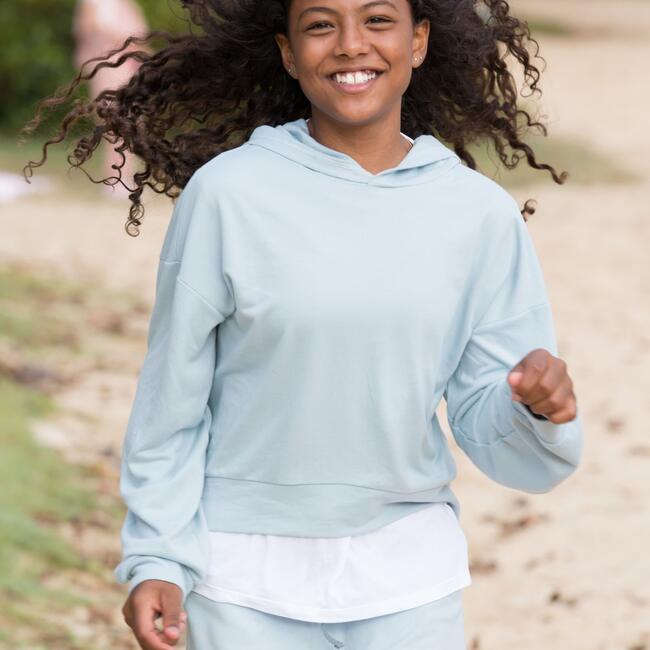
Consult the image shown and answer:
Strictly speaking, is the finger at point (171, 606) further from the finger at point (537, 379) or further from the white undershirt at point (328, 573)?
the finger at point (537, 379)

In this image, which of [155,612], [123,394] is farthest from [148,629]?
[123,394]

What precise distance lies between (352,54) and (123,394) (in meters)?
3.98

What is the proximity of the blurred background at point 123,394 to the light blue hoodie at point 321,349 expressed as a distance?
27.2 inches

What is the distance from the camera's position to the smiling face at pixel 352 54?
2324 mm

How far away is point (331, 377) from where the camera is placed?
2242mm

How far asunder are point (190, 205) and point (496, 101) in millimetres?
777

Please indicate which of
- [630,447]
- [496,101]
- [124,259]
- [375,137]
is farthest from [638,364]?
[375,137]

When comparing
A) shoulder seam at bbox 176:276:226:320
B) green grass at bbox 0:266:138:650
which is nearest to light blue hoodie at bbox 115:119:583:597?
shoulder seam at bbox 176:276:226:320

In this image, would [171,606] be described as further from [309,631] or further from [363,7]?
[363,7]

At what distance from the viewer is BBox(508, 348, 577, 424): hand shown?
208 centimetres

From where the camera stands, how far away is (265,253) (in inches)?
87.8

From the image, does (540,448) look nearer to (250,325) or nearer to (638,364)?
(250,325)

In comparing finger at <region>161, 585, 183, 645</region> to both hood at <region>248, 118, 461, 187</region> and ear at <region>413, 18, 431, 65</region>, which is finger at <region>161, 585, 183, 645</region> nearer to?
hood at <region>248, 118, 461, 187</region>

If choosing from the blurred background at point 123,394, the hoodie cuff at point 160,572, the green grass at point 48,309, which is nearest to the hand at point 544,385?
the hoodie cuff at point 160,572
